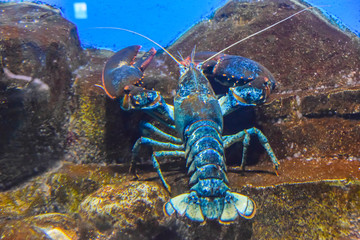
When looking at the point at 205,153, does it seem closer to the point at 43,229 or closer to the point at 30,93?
the point at 43,229

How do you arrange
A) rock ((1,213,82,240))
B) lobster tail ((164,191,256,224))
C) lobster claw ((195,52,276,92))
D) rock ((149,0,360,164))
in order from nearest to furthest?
rock ((1,213,82,240)) → lobster tail ((164,191,256,224)) → rock ((149,0,360,164)) → lobster claw ((195,52,276,92))

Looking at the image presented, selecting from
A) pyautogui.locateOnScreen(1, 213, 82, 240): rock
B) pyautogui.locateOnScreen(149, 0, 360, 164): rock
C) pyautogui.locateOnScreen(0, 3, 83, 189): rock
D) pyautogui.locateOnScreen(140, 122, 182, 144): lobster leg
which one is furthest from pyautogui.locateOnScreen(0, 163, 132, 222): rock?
pyautogui.locateOnScreen(149, 0, 360, 164): rock

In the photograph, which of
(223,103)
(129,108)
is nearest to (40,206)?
(129,108)

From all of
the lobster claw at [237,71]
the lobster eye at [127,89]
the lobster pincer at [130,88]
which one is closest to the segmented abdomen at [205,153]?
the lobster pincer at [130,88]

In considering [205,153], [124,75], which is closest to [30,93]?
[124,75]

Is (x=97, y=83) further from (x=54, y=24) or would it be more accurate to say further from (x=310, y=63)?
(x=310, y=63)

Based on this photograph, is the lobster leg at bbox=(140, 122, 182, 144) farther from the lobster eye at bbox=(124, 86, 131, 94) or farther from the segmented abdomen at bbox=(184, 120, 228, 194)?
the lobster eye at bbox=(124, 86, 131, 94)
